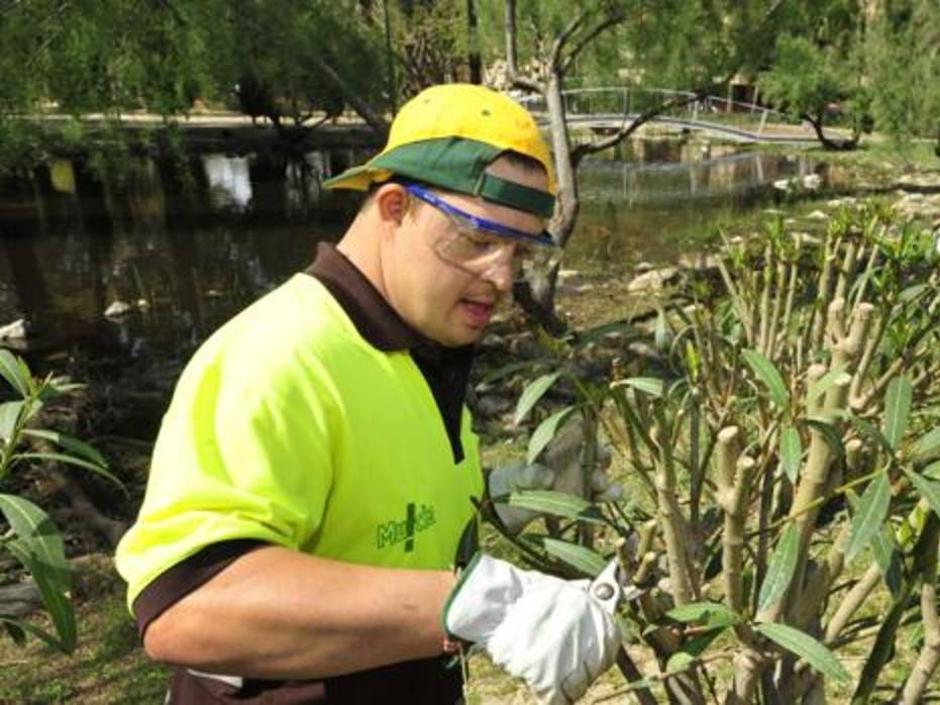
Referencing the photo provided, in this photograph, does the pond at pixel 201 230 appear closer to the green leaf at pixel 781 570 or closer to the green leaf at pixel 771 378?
the green leaf at pixel 771 378

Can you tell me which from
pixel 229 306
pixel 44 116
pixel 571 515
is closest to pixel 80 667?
pixel 571 515

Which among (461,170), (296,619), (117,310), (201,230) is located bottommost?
(117,310)

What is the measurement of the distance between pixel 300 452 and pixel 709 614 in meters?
0.72

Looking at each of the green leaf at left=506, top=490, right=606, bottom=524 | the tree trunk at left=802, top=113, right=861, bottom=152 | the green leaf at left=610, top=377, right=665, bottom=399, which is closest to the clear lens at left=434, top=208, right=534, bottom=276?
the green leaf at left=610, top=377, right=665, bottom=399

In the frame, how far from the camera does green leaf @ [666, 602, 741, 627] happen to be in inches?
58.4

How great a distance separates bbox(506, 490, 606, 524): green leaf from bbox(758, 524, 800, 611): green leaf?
0.30 meters

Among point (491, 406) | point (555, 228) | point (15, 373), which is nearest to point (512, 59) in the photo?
point (555, 228)

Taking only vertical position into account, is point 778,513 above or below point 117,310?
above

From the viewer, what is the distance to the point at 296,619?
4.08 ft

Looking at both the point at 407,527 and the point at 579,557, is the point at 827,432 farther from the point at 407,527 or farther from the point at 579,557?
the point at 407,527

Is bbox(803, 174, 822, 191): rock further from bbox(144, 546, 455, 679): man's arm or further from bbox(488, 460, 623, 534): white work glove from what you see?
bbox(144, 546, 455, 679): man's arm

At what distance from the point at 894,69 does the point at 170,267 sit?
15.4m

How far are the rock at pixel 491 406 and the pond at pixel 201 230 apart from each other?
169 inches

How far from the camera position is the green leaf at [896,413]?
153 cm
